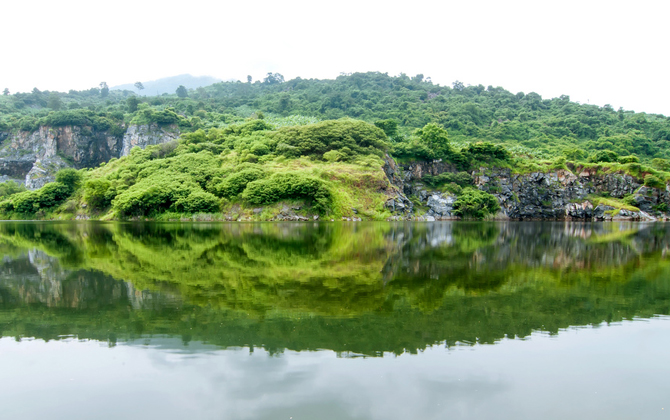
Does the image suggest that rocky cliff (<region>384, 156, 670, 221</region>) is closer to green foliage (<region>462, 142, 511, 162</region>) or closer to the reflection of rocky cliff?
green foliage (<region>462, 142, 511, 162</region>)

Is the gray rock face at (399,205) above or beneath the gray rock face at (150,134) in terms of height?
beneath

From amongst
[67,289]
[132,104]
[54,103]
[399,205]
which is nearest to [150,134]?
[132,104]

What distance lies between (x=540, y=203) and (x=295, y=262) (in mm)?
79612

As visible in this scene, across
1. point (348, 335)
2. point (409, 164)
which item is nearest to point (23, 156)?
point (409, 164)

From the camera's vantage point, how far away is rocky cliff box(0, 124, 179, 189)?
113 m

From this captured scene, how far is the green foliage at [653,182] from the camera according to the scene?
250ft

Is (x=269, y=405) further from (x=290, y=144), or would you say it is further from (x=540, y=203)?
(x=540, y=203)

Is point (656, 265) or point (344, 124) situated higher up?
point (344, 124)

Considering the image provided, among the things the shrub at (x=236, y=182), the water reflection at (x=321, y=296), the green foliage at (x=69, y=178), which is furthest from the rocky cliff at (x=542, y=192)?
the water reflection at (x=321, y=296)

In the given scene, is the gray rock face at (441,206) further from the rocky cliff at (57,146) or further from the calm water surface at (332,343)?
the rocky cliff at (57,146)

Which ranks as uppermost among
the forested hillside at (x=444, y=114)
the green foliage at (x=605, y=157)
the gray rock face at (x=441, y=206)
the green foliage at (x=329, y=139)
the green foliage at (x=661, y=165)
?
the forested hillside at (x=444, y=114)

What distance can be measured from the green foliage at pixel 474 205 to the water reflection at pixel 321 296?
5396 cm

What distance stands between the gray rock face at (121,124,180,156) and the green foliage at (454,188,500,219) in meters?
79.0

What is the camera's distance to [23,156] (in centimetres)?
11606
